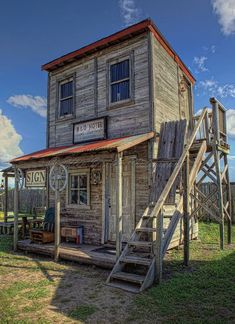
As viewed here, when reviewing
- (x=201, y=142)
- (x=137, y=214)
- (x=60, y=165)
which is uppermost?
(x=201, y=142)

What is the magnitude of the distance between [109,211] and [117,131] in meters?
2.73

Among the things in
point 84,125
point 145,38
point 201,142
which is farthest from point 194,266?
point 145,38

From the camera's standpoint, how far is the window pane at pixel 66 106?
436 inches

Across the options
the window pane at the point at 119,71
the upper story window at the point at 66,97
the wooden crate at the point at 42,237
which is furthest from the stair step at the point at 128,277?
the upper story window at the point at 66,97

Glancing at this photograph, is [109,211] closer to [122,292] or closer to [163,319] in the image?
[122,292]

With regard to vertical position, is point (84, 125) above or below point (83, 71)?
below

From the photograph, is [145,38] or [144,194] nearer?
[144,194]

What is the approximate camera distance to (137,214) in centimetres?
841

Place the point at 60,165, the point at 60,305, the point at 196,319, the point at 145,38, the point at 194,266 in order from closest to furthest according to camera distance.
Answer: the point at 196,319
the point at 60,305
the point at 194,266
the point at 60,165
the point at 145,38

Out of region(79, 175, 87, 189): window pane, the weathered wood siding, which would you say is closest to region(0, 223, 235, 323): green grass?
region(79, 175, 87, 189): window pane

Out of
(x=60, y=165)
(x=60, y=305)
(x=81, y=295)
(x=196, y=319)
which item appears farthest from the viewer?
(x=60, y=165)

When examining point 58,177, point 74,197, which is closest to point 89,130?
point 74,197

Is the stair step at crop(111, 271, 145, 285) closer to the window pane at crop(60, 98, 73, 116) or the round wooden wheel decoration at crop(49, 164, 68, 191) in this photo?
the round wooden wheel decoration at crop(49, 164, 68, 191)

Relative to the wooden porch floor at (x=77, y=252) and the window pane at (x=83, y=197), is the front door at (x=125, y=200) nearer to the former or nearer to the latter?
the wooden porch floor at (x=77, y=252)
